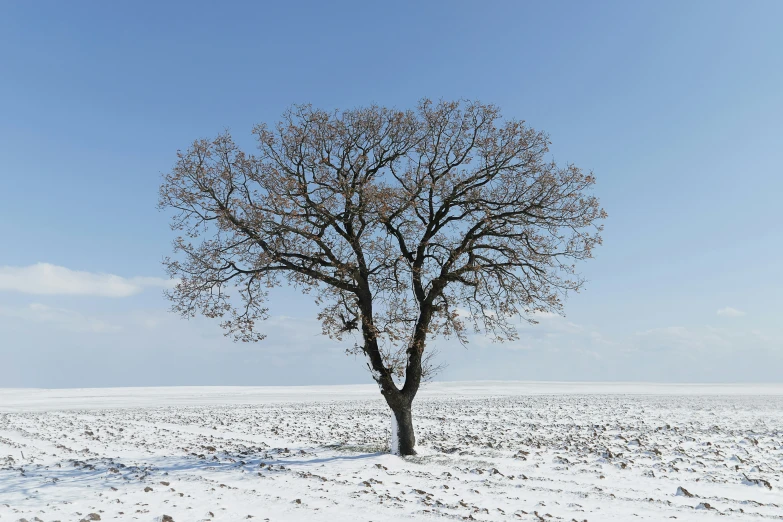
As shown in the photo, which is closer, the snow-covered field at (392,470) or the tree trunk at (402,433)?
the snow-covered field at (392,470)

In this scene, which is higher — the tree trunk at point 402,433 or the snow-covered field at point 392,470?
the tree trunk at point 402,433

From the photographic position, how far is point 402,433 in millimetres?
19969

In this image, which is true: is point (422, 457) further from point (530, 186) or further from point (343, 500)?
point (530, 186)

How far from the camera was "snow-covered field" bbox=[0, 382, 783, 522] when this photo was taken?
12695mm

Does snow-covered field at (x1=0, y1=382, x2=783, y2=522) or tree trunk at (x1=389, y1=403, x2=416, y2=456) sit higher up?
tree trunk at (x1=389, y1=403, x2=416, y2=456)

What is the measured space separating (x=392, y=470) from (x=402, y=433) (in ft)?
9.05

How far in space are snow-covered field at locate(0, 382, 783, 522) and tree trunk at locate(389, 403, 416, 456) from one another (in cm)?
68

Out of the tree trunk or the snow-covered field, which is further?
the tree trunk

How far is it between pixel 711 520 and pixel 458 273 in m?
10.6

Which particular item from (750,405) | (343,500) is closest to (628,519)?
(343,500)

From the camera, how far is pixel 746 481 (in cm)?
1589

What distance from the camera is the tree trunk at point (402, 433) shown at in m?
19.8

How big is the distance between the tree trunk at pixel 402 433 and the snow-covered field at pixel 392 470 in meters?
0.68

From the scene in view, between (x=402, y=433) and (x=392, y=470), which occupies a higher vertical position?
(x=402, y=433)
